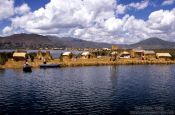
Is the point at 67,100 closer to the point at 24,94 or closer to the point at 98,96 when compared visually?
the point at 98,96

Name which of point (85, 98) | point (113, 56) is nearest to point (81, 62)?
point (113, 56)

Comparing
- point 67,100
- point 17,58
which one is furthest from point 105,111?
point 17,58

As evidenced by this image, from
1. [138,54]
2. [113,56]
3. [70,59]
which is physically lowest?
[70,59]

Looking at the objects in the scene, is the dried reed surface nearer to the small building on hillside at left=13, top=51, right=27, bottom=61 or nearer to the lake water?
the small building on hillside at left=13, top=51, right=27, bottom=61

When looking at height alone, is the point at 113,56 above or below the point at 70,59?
above

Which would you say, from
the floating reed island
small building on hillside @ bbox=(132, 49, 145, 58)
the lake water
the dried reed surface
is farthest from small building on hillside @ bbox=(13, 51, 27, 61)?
small building on hillside @ bbox=(132, 49, 145, 58)

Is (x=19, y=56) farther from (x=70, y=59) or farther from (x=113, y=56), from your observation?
(x=113, y=56)

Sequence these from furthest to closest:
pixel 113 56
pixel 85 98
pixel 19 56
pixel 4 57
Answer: pixel 113 56 → pixel 19 56 → pixel 4 57 → pixel 85 98

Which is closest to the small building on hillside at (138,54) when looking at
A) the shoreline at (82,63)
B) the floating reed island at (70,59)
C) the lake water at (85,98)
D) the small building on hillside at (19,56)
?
the floating reed island at (70,59)

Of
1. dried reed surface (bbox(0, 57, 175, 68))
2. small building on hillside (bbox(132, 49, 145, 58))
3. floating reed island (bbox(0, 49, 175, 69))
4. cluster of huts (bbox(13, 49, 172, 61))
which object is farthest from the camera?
small building on hillside (bbox(132, 49, 145, 58))

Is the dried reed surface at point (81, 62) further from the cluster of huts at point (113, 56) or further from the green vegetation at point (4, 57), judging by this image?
the cluster of huts at point (113, 56)

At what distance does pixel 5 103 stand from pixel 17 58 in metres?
72.4

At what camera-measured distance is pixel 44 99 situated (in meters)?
51.8

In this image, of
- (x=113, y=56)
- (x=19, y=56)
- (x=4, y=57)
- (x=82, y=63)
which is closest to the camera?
(x=4, y=57)
